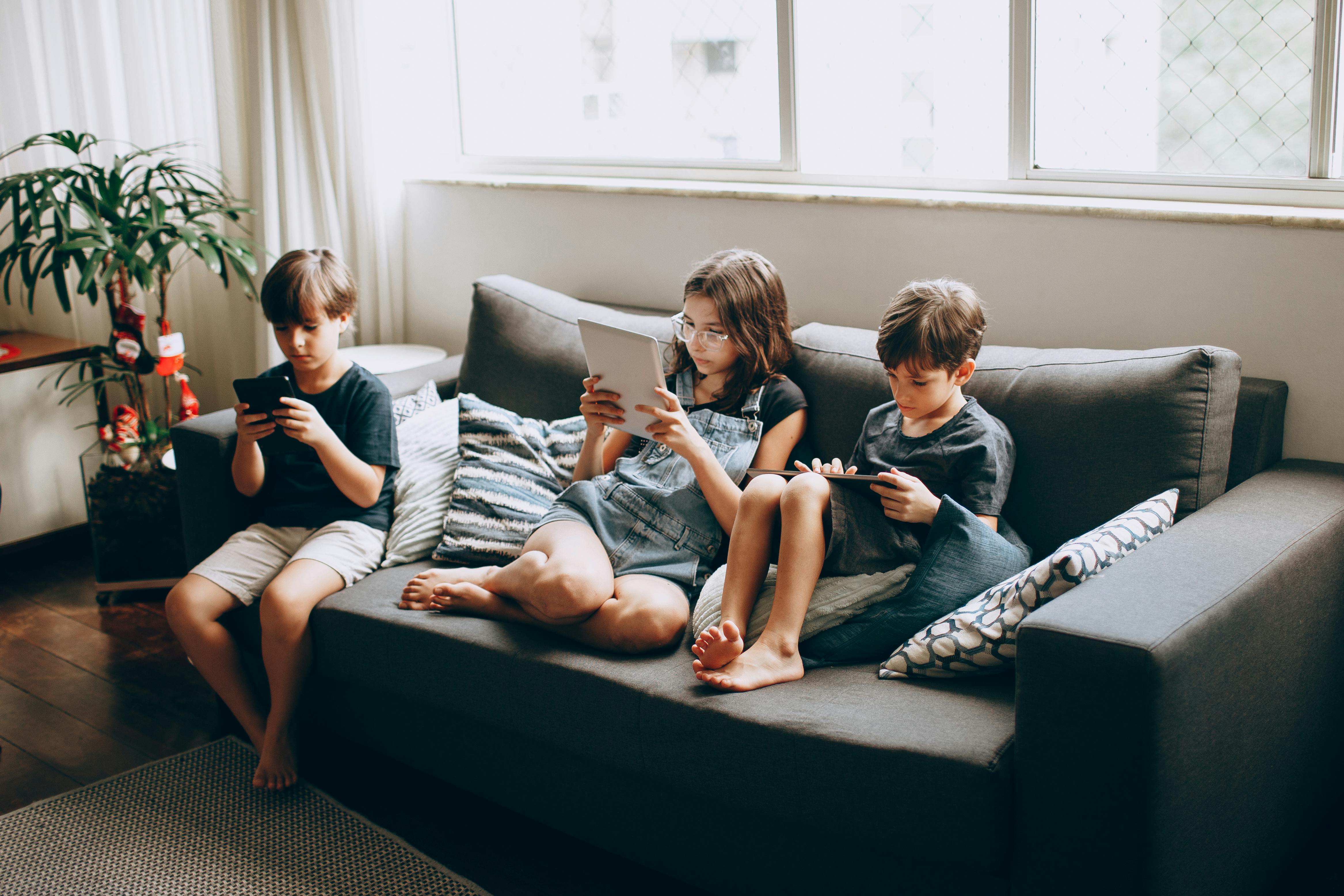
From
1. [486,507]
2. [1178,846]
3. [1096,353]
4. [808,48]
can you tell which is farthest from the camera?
[808,48]

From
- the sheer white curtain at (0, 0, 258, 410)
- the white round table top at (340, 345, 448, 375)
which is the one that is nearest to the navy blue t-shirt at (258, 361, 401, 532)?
the white round table top at (340, 345, 448, 375)

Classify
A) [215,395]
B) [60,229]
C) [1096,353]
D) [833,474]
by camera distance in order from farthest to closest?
[215,395] → [60,229] → [1096,353] → [833,474]

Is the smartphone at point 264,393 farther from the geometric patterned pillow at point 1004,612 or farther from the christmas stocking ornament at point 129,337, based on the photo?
the geometric patterned pillow at point 1004,612

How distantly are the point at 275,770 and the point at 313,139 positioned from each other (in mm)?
1953

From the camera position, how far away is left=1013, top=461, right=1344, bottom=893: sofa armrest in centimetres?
123

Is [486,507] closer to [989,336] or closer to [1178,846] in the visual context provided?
[989,336]

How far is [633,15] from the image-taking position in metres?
2.85

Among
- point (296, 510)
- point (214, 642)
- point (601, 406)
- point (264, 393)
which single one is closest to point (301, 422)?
point (264, 393)

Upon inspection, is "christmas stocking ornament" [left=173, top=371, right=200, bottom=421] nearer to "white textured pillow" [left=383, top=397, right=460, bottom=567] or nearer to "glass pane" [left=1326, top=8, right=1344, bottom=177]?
"white textured pillow" [left=383, top=397, right=460, bottom=567]

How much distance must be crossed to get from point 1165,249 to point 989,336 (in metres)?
0.37

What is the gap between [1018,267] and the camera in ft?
7.02

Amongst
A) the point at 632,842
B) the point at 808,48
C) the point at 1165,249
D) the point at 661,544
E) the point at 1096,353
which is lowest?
→ the point at 632,842

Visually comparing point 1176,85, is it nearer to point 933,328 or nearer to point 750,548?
point 933,328

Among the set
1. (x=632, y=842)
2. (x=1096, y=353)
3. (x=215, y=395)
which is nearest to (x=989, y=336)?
(x=1096, y=353)
